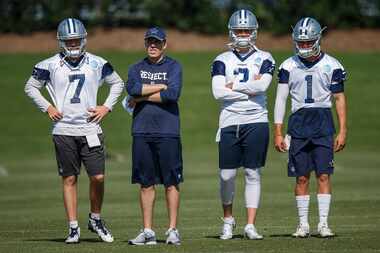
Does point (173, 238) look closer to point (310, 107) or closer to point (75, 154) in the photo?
point (75, 154)

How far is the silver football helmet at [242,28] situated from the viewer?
1436cm

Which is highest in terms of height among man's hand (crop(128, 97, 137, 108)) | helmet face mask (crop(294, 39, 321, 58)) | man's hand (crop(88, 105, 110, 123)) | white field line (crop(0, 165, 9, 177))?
helmet face mask (crop(294, 39, 321, 58))

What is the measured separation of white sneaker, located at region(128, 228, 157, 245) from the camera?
13.9 m

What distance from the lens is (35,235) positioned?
15383 millimetres

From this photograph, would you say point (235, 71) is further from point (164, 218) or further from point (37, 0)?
point (37, 0)

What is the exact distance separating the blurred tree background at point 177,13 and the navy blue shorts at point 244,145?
99.4 feet

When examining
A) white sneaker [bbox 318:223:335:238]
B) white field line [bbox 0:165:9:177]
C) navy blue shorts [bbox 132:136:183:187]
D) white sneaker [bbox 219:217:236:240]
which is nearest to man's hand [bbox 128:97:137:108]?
navy blue shorts [bbox 132:136:183:187]

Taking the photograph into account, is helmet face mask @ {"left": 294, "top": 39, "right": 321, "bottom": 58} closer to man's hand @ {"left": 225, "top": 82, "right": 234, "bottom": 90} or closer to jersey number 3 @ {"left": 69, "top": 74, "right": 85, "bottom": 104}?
man's hand @ {"left": 225, "top": 82, "right": 234, "bottom": 90}

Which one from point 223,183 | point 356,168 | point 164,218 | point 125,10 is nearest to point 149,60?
point 223,183

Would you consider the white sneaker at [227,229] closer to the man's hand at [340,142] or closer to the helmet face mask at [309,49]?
the man's hand at [340,142]

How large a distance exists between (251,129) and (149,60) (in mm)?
1243

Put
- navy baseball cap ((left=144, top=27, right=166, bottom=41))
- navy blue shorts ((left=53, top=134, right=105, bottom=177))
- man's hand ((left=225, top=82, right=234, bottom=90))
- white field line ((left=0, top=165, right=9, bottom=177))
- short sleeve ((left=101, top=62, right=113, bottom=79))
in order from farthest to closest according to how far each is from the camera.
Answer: white field line ((left=0, top=165, right=9, bottom=177)), short sleeve ((left=101, top=62, right=113, bottom=79)), navy blue shorts ((left=53, top=134, right=105, bottom=177)), man's hand ((left=225, top=82, right=234, bottom=90)), navy baseball cap ((left=144, top=27, right=166, bottom=41))

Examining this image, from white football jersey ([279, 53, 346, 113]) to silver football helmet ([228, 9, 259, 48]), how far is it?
0.47m

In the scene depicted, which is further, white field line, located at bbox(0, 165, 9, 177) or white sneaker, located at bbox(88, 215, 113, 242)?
white field line, located at bbox(0, 165, 9, 177)
